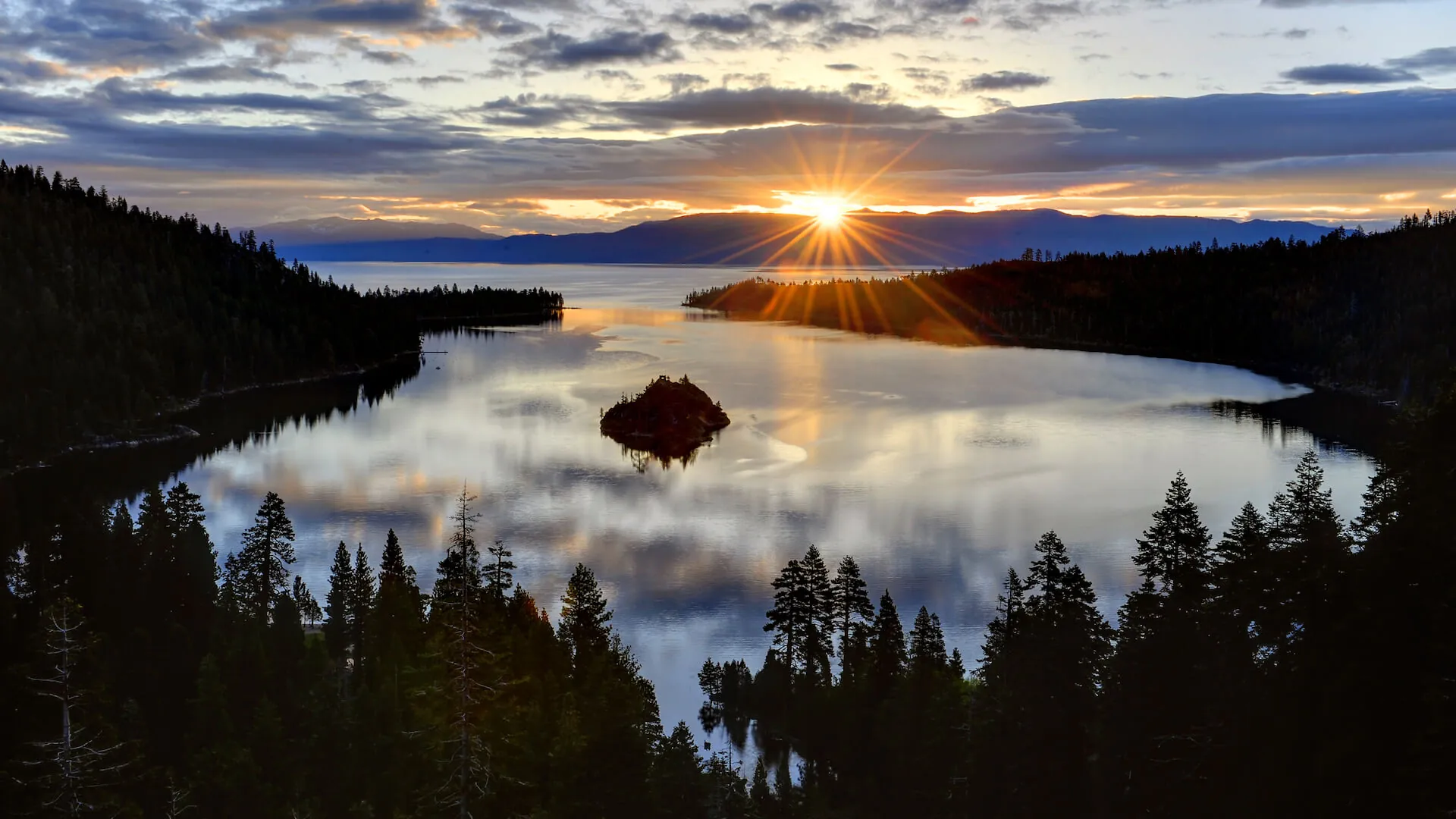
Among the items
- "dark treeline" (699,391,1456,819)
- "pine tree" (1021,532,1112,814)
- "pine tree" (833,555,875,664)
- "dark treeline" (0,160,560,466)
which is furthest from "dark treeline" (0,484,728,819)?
"dark treeline" (0,160,560,466)

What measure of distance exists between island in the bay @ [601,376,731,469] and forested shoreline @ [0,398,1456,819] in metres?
56.8

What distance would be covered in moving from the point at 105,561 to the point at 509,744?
23740 mm

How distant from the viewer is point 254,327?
15700cm

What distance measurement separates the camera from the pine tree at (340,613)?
141 ft

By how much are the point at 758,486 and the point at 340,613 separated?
43.5 m

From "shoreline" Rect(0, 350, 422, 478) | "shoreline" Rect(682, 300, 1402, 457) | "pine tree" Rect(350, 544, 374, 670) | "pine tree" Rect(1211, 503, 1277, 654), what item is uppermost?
"pine tree" Rect(1211, 503, 1277, 654)

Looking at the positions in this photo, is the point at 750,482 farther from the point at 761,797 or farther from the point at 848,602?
the point at 761,797

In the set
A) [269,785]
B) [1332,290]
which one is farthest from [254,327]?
[1332,290]

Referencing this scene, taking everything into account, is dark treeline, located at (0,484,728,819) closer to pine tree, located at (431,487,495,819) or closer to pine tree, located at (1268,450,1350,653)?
pine tree, located at (431,487,495,819)

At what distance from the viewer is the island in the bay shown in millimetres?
102312

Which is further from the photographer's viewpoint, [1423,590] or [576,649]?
[576,649]

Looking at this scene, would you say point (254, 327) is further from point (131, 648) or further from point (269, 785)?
point (269, 785)

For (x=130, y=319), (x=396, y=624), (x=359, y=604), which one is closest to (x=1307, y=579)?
(x=396, y=624)

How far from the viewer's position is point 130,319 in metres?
133
